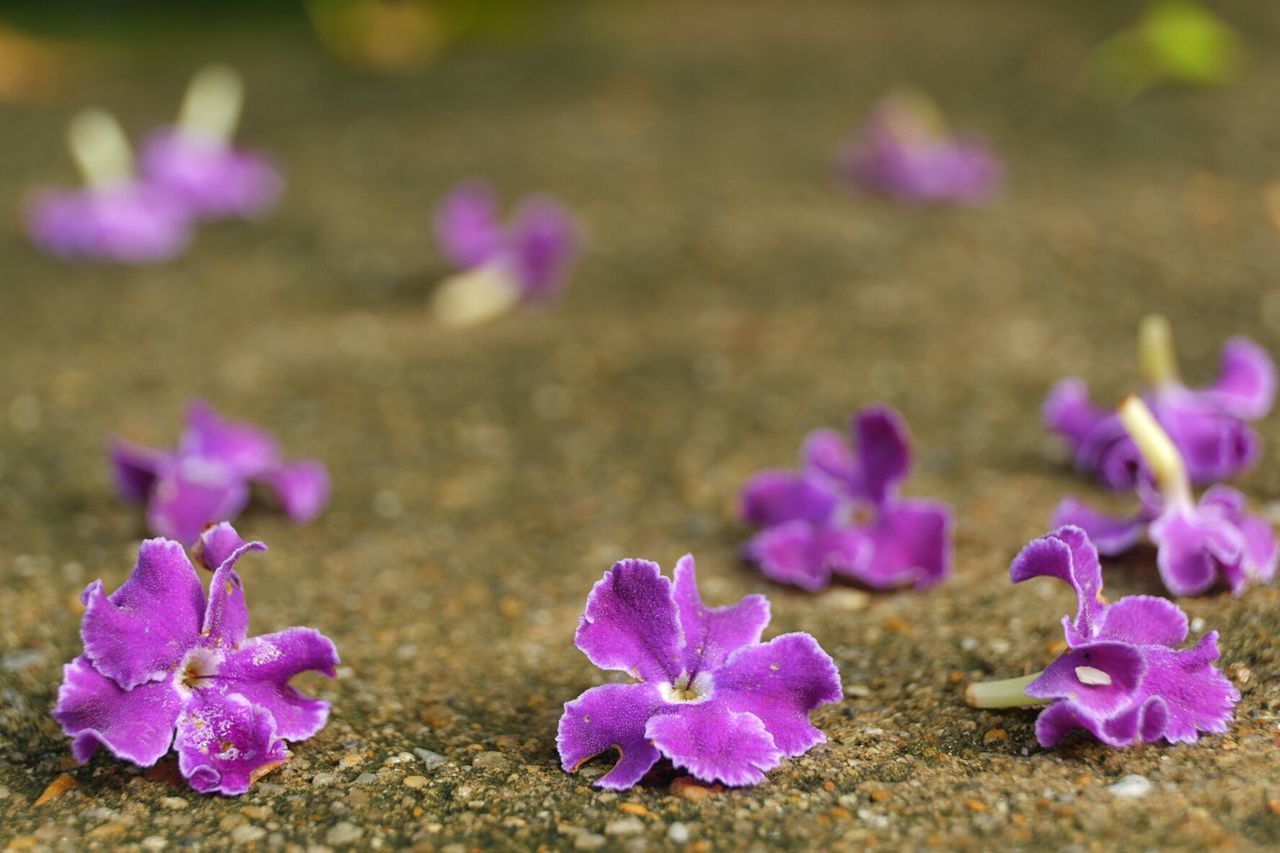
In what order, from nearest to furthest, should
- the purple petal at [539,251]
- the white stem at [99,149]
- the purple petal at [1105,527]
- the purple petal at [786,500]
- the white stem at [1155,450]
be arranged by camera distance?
the white stem at [1155,450], the purple petal at [1105,527], the purple petal at [786,500], the purple petal at [539,251], the white stem at [99,149]

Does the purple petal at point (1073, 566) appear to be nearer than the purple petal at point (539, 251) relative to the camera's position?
Yes

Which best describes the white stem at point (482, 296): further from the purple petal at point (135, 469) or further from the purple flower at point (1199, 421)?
the purple flower at point (1199, 421)

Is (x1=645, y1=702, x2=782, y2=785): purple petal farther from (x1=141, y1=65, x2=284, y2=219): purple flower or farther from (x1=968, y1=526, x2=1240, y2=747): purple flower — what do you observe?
(x1=141, y1=65, x2=284, y2=219): purple flower

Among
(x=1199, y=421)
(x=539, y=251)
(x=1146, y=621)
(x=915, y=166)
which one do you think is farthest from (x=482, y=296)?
(x=1146, y=621)

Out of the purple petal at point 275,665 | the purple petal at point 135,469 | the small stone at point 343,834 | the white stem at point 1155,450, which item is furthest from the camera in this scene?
the purple petal at point 135,469

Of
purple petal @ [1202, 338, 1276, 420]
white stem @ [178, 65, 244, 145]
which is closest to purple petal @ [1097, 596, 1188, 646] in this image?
purple petal @ [1202, 338, 1276, 420]

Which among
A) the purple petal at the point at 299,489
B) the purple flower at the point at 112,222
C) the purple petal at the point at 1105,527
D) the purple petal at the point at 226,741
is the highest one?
the purple petal at the point at 1105,527

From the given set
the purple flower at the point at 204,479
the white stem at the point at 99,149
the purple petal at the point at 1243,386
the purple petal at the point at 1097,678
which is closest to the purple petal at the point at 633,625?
the purple petal at the point at 1097,678
